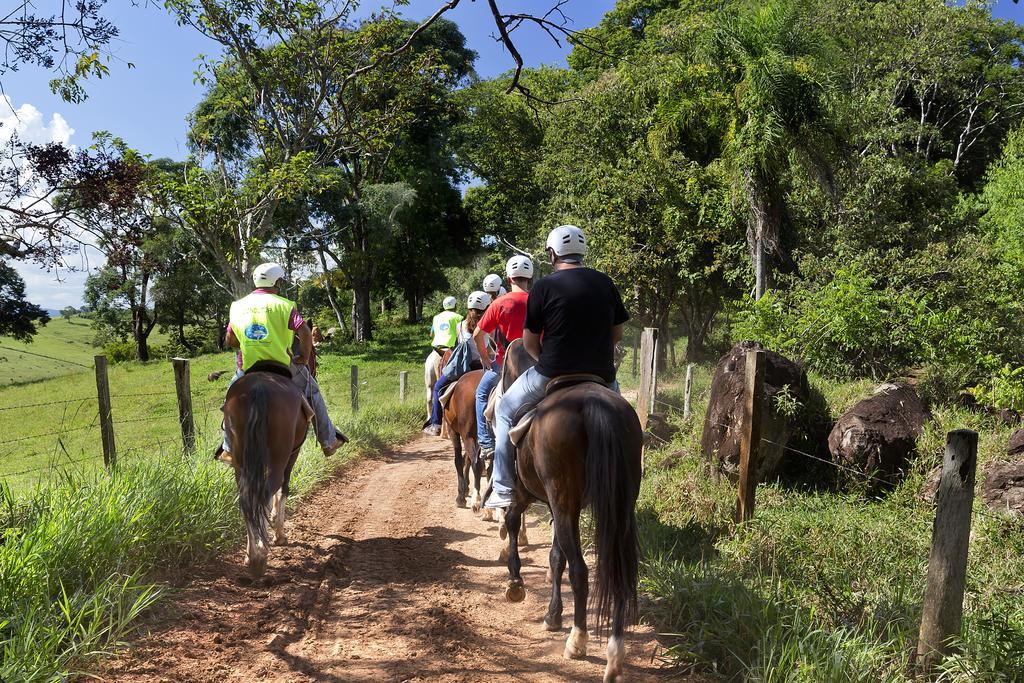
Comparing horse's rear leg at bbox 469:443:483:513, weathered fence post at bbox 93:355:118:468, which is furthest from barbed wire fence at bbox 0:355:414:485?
horse's rear leg at bbox 469:443:483:513

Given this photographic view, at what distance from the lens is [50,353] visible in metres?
50.4

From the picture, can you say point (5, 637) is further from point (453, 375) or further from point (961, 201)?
point (961, 201)

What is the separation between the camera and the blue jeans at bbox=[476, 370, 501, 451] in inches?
281

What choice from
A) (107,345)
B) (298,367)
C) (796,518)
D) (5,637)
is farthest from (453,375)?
(107,345)

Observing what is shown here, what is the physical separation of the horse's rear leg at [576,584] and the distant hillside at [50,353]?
2058cm

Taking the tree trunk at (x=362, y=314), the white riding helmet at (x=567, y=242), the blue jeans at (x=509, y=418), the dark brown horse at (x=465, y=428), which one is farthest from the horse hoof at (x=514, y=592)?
the tree trunk at (x=362, y=314)

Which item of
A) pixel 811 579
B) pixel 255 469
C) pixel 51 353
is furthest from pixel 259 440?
pixel 51 353

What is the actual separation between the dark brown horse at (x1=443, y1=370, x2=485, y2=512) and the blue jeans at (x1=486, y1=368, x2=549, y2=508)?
1.79 meters

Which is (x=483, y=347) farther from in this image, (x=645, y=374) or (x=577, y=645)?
(x=577, y=645)

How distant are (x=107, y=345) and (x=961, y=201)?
46.6 metres

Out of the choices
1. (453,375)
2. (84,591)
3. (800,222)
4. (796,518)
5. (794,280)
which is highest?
(800,222)

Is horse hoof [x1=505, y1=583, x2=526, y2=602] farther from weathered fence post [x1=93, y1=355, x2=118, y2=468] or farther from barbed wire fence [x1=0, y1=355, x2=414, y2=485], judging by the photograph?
weathered fence post [x1=93, y1=355, x2=118, y2=468]

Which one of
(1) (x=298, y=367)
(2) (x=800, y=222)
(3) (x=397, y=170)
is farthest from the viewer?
(3) (x=397, y=170)

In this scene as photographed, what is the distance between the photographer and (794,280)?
14.6 meters
